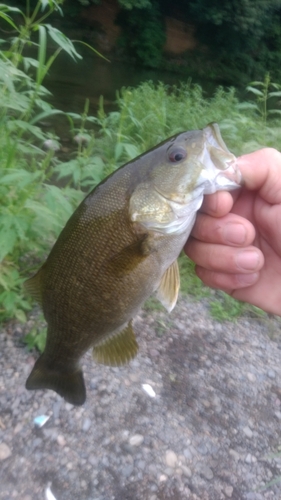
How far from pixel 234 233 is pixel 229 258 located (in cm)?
13

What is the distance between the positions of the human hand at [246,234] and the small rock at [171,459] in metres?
1.02

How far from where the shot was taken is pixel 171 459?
2.53 meters

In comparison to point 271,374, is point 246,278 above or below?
above

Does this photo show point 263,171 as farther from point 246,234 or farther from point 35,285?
point 35,285

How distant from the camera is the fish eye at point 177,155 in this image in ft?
5.14

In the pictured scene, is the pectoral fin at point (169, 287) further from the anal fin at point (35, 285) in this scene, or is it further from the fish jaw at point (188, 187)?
the anal fin at point (35, 285)

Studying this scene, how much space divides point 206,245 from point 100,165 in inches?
46.1

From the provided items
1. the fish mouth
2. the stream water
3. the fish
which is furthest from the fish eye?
the stream water

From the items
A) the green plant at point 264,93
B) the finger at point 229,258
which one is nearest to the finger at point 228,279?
the finger at point 229,258

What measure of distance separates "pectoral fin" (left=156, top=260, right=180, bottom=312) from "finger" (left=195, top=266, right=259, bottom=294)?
0.33 metres

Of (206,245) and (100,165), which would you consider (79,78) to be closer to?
(100,165)

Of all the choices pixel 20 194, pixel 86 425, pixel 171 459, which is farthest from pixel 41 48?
pixel 171 459

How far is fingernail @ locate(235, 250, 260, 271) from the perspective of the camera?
5.90 ft

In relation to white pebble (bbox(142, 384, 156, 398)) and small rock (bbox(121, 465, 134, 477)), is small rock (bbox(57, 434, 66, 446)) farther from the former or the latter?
white pebble (bbox(142, 384, 156, 398))
